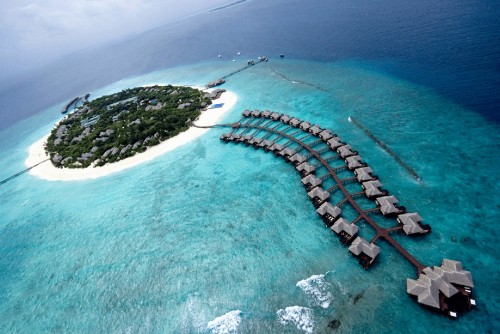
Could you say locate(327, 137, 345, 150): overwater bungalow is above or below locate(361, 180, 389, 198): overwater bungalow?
above

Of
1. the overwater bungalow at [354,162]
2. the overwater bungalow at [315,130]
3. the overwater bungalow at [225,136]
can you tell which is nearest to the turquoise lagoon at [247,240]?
the overwater bungalow at [225,136]

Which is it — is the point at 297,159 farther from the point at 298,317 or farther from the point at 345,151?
the point at 298,317

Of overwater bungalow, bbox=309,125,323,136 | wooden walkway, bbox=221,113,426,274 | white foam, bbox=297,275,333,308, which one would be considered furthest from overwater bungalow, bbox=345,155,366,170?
white foam, bbox=297,275,333,308

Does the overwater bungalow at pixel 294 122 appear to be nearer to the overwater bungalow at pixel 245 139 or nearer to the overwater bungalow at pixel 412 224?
the overwater bungalow at pixel 245 139

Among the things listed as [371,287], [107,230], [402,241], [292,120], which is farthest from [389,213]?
[107,230]

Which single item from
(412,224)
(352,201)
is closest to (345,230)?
(352,201)

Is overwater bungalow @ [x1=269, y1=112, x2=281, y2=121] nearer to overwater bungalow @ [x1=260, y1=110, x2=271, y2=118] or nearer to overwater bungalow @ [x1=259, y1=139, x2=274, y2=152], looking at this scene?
overwater bungalow @ [x1=260, y1=110, x2=271, y2=118]
